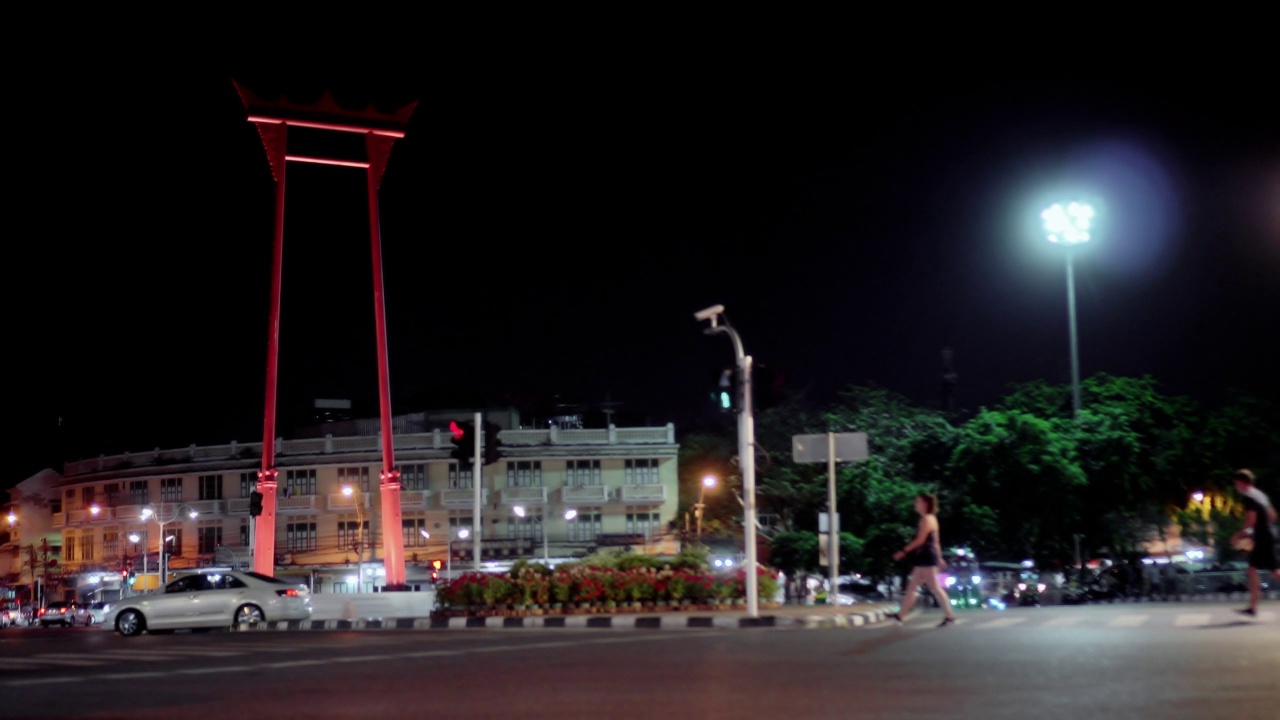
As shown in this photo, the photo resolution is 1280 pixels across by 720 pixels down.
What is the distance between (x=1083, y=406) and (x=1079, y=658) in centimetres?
2767

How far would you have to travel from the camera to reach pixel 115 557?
6341cm

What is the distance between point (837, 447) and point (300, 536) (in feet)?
143

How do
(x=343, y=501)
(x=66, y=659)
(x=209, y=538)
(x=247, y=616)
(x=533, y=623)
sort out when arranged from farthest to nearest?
1. (x=209, y=538)
2. (x=343, y=501)
3. (x=247, y=616)
4. (x=533, y=623)
5. (x=66, y=659)

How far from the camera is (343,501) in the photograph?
189 ft

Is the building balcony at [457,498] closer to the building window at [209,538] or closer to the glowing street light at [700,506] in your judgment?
the glowing street light at [700,506]

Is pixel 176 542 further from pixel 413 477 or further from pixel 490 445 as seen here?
pixel 490 445

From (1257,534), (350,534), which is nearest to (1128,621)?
(1257,534)

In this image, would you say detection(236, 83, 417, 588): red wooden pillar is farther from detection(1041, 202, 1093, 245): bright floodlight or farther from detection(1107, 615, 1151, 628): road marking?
detection(1107, 615, 1151, 628): road marking

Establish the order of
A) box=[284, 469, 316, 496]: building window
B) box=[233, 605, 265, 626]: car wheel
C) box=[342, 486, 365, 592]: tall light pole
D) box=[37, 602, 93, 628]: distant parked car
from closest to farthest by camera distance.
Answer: box=[233, 605, 265, 626]: car wheel, box=[37, 602, 93, 628]: distant parked car, box=[342, 486, 365, 592]: tall light pole, box=[284, 469, 316, 496]: building window

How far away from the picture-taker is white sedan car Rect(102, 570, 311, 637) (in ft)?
71.7

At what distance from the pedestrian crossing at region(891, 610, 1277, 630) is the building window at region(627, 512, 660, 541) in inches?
1549

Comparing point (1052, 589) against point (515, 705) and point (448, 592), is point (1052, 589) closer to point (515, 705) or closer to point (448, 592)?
point (448, 592)

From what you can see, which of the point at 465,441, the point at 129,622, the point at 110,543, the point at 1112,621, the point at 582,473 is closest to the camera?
the point at 1112,621

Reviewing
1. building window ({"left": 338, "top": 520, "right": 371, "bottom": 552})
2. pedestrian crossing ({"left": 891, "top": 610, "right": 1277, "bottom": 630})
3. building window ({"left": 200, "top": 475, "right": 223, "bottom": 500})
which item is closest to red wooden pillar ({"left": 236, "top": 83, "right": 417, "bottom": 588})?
building window ({"left": 338, "top": 520, "right": 371, "bottom": 552})
